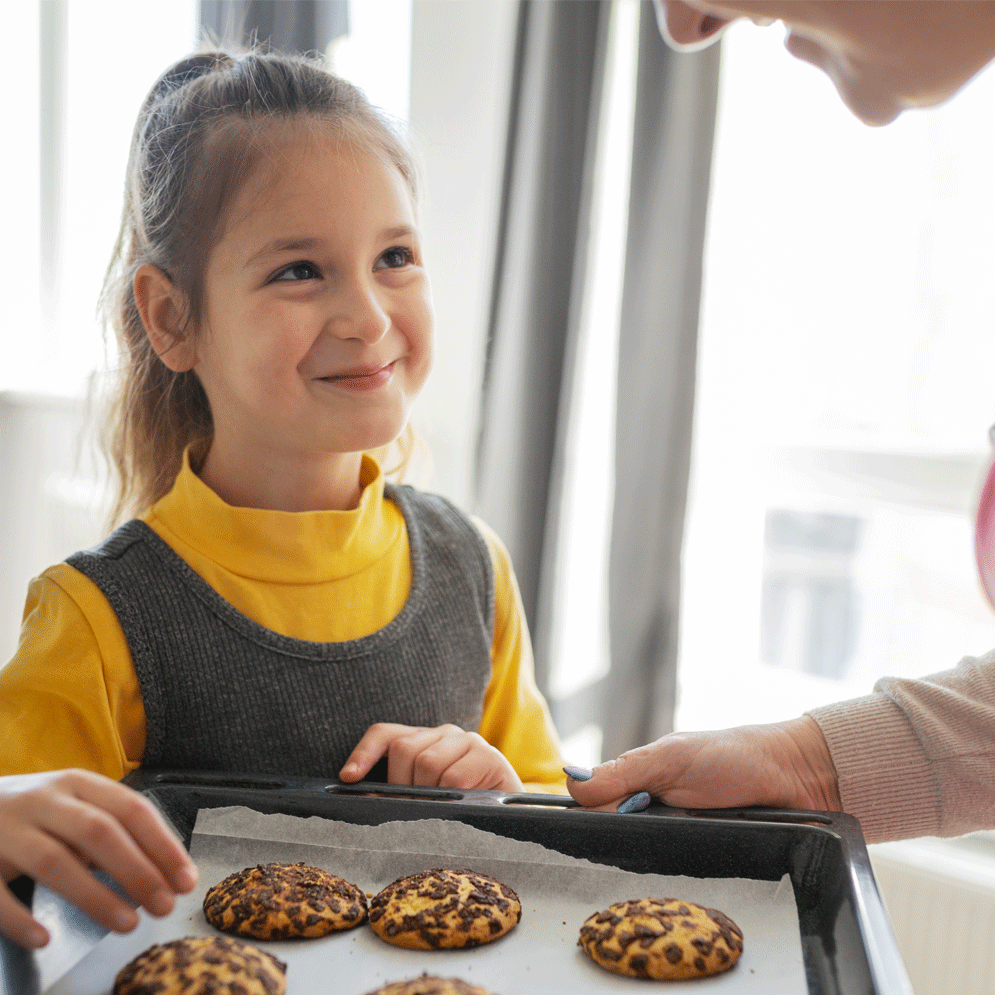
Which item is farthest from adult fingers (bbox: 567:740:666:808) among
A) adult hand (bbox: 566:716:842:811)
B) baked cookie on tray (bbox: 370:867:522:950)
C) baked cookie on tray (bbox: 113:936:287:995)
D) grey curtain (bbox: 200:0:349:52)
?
grey curtain (bbox: 200:0:349:52)

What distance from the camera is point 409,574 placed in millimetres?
1215

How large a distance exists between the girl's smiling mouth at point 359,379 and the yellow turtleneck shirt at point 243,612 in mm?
148

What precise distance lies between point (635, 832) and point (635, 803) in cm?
3

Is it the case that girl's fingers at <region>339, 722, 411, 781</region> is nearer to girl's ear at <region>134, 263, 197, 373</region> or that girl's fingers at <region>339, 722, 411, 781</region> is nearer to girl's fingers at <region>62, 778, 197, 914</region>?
girl's fingers at <region>62, 778, 197, 914</region>

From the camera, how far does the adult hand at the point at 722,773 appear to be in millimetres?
866

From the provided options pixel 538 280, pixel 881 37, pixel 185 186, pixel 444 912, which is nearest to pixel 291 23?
pixel 538 280

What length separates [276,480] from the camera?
1159 millimetres

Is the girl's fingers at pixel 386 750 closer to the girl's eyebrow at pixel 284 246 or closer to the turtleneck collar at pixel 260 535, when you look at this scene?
the turtleneck collar at pixel 260 535

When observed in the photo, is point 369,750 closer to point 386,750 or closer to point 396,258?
point 386,750

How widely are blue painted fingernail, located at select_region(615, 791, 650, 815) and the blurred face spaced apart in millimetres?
554

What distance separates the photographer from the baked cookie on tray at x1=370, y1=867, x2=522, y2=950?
76 cm

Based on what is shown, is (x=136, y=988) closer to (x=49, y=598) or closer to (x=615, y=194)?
(x=49, y=598)

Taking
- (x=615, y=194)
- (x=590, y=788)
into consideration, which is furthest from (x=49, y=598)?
(x=615, y=194)

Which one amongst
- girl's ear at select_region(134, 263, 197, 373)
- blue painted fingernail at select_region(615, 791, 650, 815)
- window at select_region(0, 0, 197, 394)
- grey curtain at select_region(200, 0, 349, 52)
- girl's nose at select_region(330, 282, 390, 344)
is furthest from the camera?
window at select_region(0, 0, 197, 394)
